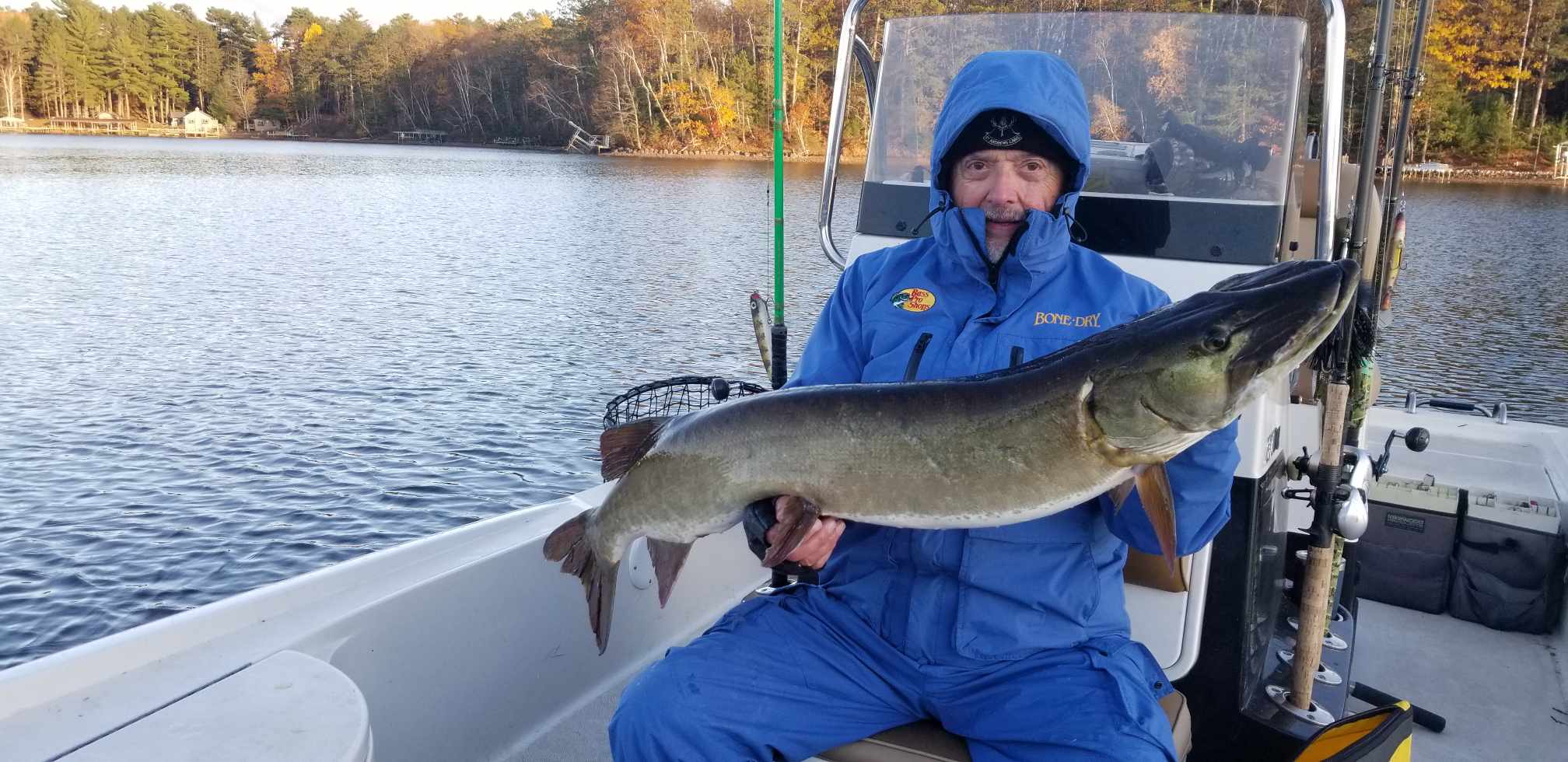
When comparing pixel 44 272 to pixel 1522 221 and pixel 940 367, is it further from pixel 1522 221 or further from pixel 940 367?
pixel 1522 221

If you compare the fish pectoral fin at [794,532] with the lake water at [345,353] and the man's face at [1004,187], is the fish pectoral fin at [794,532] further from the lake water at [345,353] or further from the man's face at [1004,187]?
the lake water at [345,353]

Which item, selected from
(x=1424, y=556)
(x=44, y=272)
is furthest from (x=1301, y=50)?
(x=44, y=272)

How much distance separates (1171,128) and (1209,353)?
232cm

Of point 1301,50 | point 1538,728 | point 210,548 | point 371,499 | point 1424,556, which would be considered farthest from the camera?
point 371,499

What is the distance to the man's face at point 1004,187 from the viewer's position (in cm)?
286

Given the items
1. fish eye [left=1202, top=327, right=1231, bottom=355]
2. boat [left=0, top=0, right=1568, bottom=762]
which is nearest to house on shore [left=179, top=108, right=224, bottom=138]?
boat [left=0, top=0, right=1568, bottom=762]

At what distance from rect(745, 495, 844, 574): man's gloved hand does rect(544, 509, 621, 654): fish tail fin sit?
1.59ft

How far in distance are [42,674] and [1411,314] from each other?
21.4 metres

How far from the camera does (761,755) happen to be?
7.93ft

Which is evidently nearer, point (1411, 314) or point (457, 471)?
point (457, 471)

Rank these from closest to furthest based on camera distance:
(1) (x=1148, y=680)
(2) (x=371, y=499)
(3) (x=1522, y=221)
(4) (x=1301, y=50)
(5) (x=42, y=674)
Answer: (5) (x=42, y=674), (1) (x=1148, y=680), (4) (x=1301, y=50), (2) (x=371, y=499), (3) (x=1522, y=221)

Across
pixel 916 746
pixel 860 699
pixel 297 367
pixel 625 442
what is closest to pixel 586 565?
pixel 625 442

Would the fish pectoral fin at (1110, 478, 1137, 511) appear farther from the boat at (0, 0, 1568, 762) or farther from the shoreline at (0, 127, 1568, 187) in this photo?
the shoreline at (0, 127, 1568, 187)

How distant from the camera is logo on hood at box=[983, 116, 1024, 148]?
2.90m
